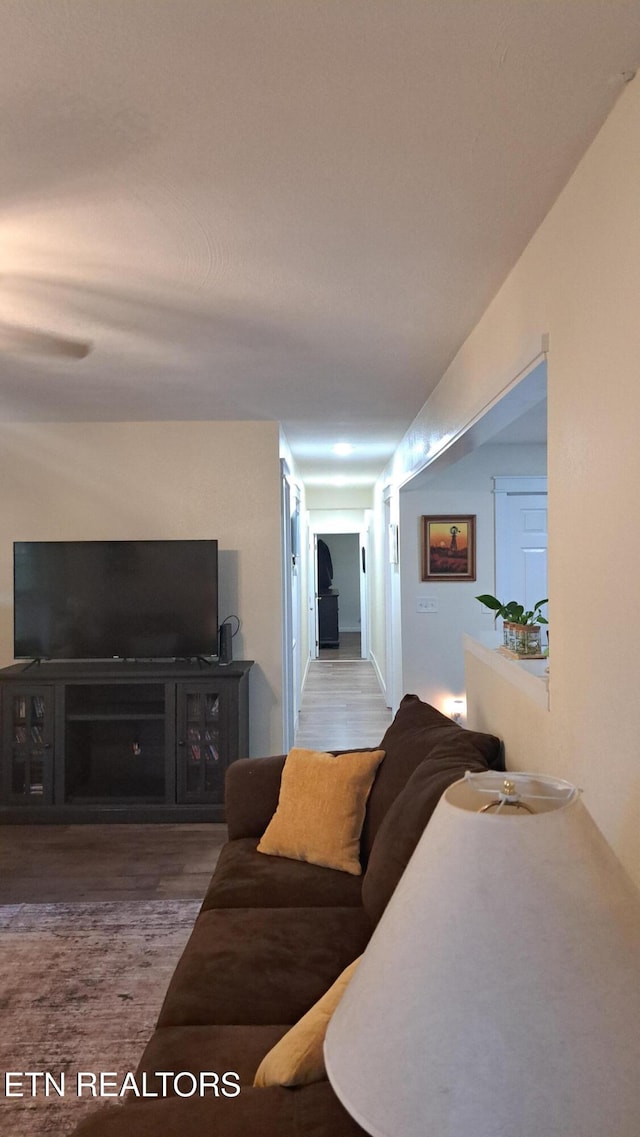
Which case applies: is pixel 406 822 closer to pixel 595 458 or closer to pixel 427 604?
pixel 595 458

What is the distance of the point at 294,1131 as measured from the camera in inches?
45.0

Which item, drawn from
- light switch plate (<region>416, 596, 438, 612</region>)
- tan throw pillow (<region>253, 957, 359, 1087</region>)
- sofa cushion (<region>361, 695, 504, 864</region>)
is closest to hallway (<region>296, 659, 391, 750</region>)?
light switch plate (<region>416, 596, 438, 612</region>)

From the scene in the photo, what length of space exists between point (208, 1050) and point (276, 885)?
838 millimetres

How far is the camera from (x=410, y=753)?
8.65 feet

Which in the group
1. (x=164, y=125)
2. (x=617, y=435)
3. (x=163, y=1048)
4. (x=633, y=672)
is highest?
(x=164, y=125)

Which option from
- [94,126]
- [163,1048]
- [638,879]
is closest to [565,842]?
[638,879]

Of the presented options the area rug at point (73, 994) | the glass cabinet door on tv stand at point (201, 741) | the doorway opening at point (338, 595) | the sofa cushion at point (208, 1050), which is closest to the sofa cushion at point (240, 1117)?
the sofa cushion at point (208, 1050)

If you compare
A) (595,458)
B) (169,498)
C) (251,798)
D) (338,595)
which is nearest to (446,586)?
(169,498)

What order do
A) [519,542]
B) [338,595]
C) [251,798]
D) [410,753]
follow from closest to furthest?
[410,753], [251,798], [519,542], [338,595]

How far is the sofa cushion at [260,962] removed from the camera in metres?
1.83

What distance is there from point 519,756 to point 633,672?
1.01 meters

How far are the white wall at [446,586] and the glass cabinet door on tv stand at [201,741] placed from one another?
7.15 feet

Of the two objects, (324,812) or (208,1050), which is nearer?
(208,1050)

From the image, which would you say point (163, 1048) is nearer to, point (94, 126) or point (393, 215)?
point (94, 126)
